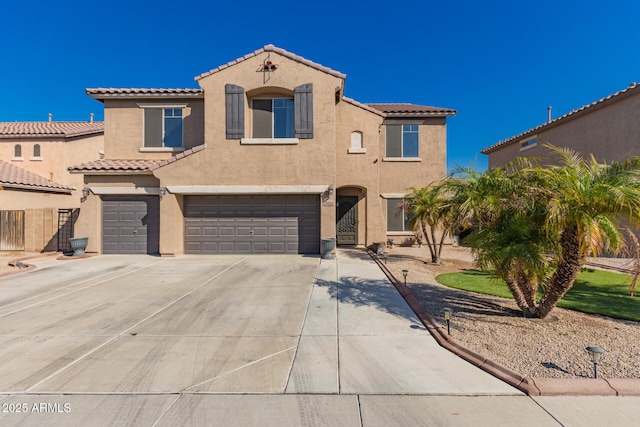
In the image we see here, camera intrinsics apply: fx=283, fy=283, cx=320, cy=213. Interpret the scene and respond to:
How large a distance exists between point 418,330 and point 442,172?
39.8 ft

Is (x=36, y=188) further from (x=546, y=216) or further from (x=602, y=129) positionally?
(x=602, y=129)

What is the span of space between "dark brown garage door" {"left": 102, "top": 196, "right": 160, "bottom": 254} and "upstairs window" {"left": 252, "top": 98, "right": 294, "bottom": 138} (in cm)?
543

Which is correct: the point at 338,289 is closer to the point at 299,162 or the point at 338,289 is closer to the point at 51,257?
the point at 299,162

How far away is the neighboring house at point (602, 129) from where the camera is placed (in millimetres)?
11141

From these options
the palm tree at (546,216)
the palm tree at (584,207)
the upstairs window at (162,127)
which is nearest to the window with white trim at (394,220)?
the palm tree at (546,216)

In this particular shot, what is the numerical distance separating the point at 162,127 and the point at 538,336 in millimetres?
15425

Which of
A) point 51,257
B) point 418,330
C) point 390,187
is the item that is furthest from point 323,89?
point 51,257

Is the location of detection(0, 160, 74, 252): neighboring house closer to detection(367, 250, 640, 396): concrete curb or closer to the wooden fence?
the wooden fence

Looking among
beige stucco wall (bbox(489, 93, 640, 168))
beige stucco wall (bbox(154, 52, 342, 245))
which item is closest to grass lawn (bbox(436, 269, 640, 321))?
beige stucco wall (bbox(489, 93, 640, 168))

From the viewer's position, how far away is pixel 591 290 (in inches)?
278

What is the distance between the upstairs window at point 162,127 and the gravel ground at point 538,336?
1273 cm

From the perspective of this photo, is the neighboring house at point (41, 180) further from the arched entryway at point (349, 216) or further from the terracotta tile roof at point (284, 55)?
the arched entryway at point (349, 216)

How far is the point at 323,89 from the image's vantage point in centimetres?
1174

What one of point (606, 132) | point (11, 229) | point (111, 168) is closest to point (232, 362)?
point (111, 168)
